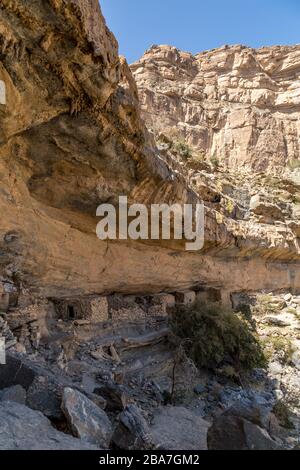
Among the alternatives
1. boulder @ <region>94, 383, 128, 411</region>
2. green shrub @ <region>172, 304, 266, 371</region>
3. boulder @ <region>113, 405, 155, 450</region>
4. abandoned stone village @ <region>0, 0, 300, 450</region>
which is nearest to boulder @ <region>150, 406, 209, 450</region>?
abandoned stone village @ <region>0, 0, 300, 450</region>

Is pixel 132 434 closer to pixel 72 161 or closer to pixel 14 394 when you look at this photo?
pixel 14 394

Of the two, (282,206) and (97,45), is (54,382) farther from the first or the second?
(282,206)

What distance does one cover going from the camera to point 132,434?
3.11 meters

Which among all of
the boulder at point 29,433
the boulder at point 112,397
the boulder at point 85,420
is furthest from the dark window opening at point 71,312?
the boulder at point 29,433

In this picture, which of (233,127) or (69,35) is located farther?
(233,127)

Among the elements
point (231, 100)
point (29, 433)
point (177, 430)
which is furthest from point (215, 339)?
point (231, 100)

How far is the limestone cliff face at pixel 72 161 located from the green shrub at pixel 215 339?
4.20 feet

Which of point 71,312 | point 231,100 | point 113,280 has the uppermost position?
point 231,100

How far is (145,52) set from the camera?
1176 inches

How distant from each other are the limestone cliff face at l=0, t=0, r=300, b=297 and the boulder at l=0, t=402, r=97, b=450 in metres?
2.78

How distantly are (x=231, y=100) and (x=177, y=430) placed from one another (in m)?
29.0
